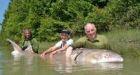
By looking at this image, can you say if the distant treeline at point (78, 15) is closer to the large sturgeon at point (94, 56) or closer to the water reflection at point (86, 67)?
the large sturgeon at point (94, 56)

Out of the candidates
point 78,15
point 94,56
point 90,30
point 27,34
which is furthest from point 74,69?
point 78,15

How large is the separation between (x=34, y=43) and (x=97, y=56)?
6.80 metres

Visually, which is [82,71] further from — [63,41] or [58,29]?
[58,29]

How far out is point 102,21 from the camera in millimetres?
36531

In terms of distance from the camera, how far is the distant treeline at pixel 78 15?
34487 mm

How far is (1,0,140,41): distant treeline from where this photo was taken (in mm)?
34487

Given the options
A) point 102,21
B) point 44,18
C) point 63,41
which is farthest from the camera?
point 44,18

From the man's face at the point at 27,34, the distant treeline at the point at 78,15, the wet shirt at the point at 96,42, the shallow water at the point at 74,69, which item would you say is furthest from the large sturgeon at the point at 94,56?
the distant treeline at the point at 78,15

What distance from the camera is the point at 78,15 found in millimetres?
38156

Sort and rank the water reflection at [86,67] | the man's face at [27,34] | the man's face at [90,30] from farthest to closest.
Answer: the man's face at [27,34] → the man's face at [90,30] → the water reflection at [86,67]

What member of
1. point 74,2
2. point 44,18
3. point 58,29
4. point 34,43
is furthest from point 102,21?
point 34,43

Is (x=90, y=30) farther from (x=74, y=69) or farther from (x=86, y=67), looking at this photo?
(x=74, y=69)

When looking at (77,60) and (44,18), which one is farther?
(44,18)

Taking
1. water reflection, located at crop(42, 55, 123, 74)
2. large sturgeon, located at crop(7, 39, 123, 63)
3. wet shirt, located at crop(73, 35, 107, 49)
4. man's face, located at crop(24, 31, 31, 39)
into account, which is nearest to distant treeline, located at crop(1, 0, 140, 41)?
man's face, located at crop(24, 31, 31, 39)
